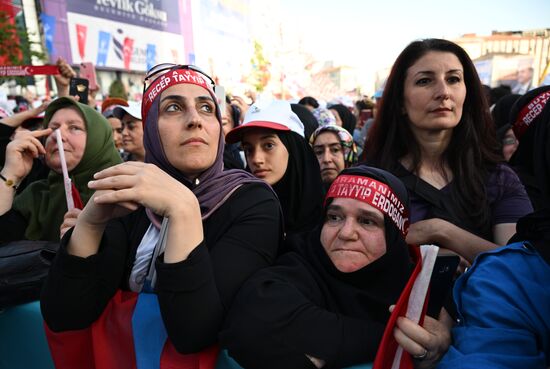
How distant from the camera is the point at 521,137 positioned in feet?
7.17

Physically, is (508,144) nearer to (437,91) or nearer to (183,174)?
(437,91)

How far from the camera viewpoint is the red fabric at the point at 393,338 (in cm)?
94

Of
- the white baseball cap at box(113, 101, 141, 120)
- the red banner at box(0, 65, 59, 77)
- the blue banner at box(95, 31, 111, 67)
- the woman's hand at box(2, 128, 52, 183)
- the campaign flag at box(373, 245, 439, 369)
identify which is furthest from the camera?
the blue banner at box(95, 31, 111, 67)

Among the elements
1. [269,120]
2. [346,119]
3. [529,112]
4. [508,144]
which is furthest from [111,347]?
[346,119]

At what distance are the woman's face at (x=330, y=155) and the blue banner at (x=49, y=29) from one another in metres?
25.9

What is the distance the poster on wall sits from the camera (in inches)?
1011


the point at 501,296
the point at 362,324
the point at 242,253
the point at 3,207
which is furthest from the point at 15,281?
the point at 501,296

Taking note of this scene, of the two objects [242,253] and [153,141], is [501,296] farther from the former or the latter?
[153,141]

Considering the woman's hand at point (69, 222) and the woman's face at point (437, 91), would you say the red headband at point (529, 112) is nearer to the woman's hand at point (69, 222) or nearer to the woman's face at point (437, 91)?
the woman's face at point (437, 91)

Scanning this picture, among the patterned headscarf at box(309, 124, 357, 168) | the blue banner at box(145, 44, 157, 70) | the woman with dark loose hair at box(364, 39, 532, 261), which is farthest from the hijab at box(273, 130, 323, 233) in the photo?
the blue banner at box(145, 44, 157, 70)

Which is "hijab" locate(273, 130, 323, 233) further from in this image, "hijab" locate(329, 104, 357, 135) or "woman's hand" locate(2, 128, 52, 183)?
"hijab" locate(329, 104, 357, 135)

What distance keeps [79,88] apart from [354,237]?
10.8ft

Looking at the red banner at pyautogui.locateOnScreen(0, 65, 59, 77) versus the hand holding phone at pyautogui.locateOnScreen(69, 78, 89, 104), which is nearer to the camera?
the hand holding phone at pyautogui.locateOnScreen(69, 78, 89, 104)

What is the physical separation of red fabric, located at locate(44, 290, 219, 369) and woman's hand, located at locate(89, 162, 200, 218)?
0.41 meters
